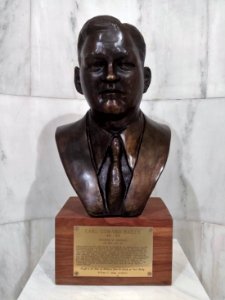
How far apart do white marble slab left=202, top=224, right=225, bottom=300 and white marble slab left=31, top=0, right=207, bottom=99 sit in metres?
0.78

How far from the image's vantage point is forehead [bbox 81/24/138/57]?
1.43 meters

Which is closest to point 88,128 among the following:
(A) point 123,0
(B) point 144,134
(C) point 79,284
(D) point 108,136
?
(D) point 108,136

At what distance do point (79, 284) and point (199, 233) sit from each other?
974 mm

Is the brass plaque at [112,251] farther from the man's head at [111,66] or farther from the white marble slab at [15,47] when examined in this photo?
the white marble slab at [15,47]

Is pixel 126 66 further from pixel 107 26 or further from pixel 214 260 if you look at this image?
pixel 214 260

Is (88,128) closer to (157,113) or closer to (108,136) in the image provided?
(108,136)

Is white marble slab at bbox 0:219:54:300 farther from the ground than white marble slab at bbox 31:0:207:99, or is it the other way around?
white marble slab at bbox 31:0:207:99

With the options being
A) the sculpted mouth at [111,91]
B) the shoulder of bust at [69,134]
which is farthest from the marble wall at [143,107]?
the sculpted mouth at [111,91]

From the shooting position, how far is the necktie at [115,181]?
1489 mm

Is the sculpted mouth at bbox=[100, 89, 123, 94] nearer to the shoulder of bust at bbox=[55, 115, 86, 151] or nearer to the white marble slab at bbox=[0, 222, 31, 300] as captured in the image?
the shoulder of bust at bbox=[55, 115, 86, 151]

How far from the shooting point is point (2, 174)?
210 centimetres

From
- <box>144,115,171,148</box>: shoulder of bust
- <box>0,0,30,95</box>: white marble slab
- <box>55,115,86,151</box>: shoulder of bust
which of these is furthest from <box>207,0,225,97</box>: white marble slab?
<box>0,0,30,95</box>: white marble slab

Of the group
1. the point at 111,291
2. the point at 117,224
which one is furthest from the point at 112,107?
the point at 111,291

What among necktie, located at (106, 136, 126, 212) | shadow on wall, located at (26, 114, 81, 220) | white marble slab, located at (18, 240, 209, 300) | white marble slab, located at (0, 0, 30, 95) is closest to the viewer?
white marble slab, located at (18, 240, 209, 300)
